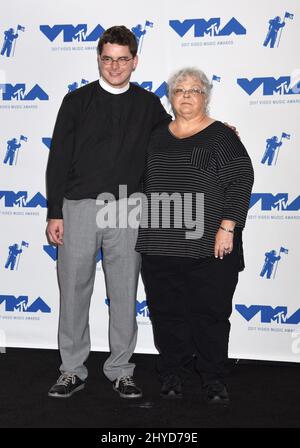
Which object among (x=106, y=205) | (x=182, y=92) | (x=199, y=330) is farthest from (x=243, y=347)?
(x=182, y=92)

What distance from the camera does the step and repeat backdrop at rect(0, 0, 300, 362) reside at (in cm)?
287

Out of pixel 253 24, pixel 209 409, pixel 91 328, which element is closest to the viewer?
pixel 209 409

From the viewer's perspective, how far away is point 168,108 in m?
2.99

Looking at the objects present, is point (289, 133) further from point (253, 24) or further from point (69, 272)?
point (69, 272)

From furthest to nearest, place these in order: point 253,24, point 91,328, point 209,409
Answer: point 91,328, point 253,24, point 209,409

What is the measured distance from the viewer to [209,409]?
7.51 feet

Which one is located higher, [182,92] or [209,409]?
[182,92]

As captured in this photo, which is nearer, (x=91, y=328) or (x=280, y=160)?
(x=280, y=160)

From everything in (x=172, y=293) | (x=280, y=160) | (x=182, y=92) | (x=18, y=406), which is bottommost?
(x=18, y=406)

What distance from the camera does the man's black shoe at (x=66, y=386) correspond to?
2406mm

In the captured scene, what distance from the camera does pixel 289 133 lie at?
287cm

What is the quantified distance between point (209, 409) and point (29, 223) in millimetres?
1448

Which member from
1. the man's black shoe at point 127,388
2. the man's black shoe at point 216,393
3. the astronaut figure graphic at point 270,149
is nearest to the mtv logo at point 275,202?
the astronaut figure graphic at point 270,149

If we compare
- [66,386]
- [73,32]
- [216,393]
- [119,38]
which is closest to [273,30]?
[119,38]
